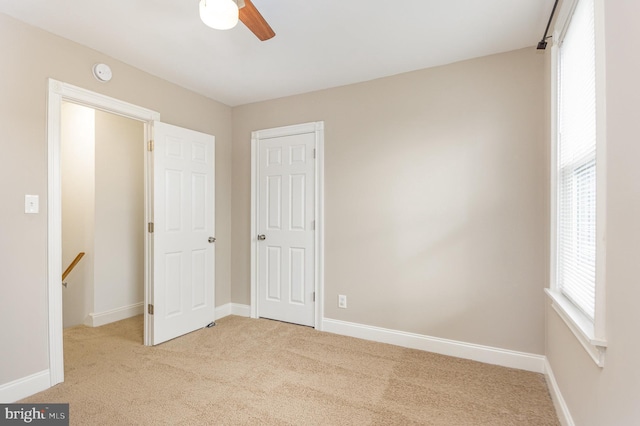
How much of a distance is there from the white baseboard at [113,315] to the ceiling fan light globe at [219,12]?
348 cm

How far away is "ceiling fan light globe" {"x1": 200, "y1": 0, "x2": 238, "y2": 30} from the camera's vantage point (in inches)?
53.8

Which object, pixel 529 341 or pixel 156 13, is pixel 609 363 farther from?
pixel 156 13

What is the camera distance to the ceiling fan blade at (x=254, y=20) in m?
1.52

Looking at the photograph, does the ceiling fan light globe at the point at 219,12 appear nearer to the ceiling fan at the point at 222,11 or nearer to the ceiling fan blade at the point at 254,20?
the ceiling fan at the point at 222,11

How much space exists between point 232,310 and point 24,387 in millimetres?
1996

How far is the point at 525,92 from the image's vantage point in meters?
2.45

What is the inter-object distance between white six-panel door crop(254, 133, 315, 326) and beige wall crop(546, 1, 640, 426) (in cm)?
247

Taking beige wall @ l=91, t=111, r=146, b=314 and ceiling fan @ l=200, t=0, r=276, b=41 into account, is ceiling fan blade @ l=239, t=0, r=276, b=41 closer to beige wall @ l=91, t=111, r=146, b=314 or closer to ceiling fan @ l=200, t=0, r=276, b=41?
ceiling fan @ l=200, t=0, r=276, b=41

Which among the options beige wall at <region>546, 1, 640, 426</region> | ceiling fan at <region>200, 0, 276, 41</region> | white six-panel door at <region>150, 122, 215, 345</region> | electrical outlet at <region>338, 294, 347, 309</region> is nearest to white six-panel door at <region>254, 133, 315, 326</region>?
electrical outlet at <region>338, 294, 347, 309</region>

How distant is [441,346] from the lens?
2.73m

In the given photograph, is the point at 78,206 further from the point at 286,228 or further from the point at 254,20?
the point at 254,20

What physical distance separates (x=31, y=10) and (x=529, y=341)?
427 centimetres

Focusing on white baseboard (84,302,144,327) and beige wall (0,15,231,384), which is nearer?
beige wall (0,15,231,384)

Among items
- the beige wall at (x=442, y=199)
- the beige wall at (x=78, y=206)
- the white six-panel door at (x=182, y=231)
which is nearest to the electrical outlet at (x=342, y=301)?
the beige wall at (x=442, y=199)
